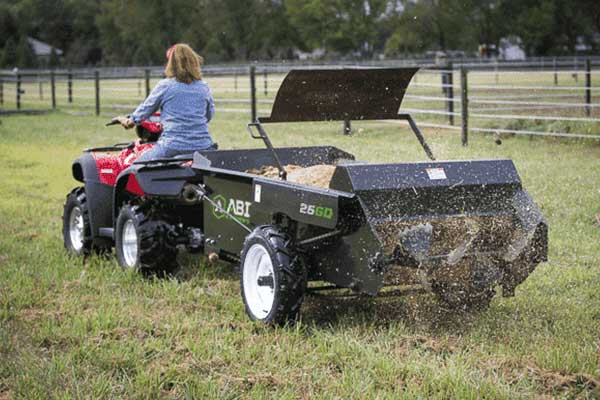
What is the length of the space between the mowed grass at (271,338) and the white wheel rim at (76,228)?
192mm

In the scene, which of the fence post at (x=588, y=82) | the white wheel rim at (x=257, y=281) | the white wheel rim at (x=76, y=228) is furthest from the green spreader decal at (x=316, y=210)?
the fence post at (x=588, y=82)

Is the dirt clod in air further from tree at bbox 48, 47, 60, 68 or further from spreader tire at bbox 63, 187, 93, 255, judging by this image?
tree at bbox 48, 47, 60, 68

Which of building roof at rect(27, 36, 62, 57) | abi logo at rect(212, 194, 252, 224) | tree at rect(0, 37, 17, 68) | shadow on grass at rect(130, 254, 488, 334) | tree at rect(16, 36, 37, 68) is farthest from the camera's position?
building roof at rect(27, 36, 62, 57)

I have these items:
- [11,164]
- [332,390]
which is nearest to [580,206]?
[332,390]

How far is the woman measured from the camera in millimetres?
7031

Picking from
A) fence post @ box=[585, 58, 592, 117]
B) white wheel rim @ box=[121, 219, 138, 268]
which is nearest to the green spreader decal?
white wheel rim @ box=[121, 219, 138, 268]

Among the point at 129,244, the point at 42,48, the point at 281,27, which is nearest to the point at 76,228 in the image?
the point at 129,244

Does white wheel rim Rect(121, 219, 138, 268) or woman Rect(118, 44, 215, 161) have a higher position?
woman Rect(118, 44, 215, 161)

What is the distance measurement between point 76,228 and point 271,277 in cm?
297

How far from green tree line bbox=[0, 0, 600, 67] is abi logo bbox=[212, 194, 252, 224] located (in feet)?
147

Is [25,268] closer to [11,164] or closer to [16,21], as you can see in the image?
[11,164]

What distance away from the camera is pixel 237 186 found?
19.4 feet

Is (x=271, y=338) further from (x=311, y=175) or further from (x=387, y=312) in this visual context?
(x=311, y=175)

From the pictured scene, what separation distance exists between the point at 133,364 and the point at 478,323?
192 centimetres
